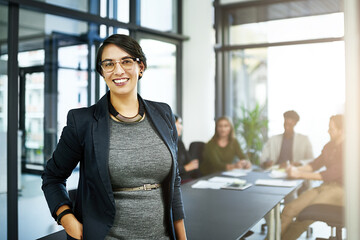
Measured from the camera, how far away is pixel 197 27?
588 cm

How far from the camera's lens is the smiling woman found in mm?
1185

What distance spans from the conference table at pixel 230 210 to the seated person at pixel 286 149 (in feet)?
3.17

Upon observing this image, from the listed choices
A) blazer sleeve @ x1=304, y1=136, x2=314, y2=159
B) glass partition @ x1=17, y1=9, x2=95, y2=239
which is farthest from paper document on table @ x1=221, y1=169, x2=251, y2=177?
glass partition @ x1=17, y1=9, x2=95, y2=239

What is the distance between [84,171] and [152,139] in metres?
0.25

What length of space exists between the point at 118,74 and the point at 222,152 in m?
3.37

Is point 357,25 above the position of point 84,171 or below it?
above

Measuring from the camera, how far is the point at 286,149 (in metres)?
4.42

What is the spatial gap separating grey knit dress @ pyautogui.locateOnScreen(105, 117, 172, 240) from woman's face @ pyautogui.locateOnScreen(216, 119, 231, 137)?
10.9ft

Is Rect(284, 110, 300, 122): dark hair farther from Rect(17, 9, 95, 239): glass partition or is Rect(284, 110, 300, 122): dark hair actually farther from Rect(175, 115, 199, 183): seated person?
Rect(17, 9, 95, 239): glass partition

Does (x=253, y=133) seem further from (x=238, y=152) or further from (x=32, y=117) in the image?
(x=32, y=117)

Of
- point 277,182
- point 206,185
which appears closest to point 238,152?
point 277,182

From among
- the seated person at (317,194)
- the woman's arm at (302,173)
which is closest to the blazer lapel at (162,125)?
the seated person at (317,194)

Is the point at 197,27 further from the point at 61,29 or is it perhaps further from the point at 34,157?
the point at 34,157

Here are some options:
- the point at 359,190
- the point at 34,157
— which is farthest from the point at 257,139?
the point at 359,190
